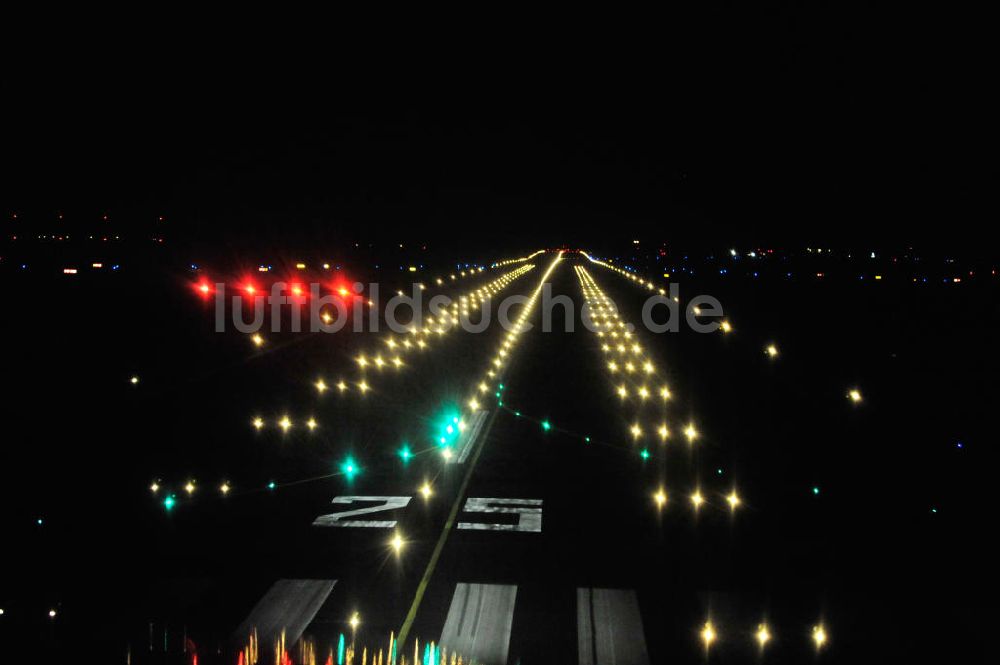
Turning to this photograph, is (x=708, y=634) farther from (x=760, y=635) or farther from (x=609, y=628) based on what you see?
(x=609, y=628)

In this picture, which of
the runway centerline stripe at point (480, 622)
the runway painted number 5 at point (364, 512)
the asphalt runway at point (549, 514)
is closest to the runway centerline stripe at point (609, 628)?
the asphalt runway at point (549, 514)

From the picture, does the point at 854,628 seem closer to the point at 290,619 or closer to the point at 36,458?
the point at 290,619

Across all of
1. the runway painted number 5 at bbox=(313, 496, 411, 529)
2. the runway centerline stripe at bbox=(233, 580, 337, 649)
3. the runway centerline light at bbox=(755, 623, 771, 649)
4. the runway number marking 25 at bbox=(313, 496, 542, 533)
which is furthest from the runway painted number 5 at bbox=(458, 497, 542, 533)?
the runway centerline light at bbox=(755, 623, 771, 649)

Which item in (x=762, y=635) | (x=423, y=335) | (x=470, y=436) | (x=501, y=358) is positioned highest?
(x=423, y=335)

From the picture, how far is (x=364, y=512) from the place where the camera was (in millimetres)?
8492

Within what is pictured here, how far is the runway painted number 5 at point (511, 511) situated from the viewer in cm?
799

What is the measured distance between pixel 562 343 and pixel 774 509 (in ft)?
44.9

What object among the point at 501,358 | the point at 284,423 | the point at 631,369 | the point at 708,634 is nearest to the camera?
the point at 708,634

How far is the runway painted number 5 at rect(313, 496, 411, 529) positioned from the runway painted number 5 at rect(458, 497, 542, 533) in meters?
0.80

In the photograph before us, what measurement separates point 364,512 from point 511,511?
1684mm

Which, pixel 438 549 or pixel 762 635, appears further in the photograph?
pixel 438 549

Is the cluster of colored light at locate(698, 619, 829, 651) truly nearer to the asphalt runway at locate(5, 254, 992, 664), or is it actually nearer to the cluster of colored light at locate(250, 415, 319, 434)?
the asphalt runway at locate(5, 254, 992, 664)

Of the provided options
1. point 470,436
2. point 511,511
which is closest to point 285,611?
point 511,511

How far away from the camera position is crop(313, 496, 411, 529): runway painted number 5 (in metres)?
8.11
